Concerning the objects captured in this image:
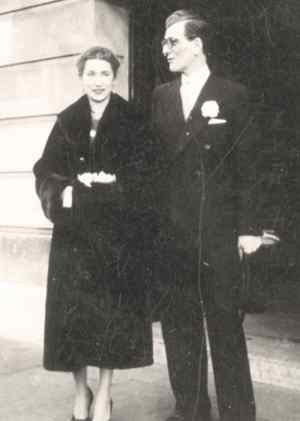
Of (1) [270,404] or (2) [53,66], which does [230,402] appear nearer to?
(1) [270,404]

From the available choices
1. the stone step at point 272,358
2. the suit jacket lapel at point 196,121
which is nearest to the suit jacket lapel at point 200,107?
the suit jacket lapel at point 196,121

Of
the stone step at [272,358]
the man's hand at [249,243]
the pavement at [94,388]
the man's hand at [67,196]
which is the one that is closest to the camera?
the man's hand at [249,243]

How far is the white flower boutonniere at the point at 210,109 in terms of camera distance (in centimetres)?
376

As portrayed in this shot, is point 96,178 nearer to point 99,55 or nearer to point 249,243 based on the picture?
point 99,55

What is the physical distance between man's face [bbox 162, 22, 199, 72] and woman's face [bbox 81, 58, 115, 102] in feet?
1.14

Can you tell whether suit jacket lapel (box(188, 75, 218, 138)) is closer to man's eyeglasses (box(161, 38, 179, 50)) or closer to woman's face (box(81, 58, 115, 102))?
man's eyeglasses (box(161, 38, 179, 50))

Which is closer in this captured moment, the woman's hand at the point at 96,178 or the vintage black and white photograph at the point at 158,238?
the vintage black and white photograph at the point at 158,238

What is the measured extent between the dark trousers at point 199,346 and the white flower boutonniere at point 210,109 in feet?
2.49

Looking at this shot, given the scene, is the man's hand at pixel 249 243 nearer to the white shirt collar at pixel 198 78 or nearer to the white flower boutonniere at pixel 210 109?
the white flower boutonniere at pixel 210 109

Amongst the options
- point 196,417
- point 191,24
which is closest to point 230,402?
point 196,417

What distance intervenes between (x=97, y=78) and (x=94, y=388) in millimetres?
2190

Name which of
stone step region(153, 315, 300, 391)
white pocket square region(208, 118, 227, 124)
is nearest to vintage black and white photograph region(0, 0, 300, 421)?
white pocket square region(208, 118, 227, 124)

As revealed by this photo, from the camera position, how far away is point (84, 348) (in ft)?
13.1

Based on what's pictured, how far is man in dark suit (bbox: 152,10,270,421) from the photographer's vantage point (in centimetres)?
377
